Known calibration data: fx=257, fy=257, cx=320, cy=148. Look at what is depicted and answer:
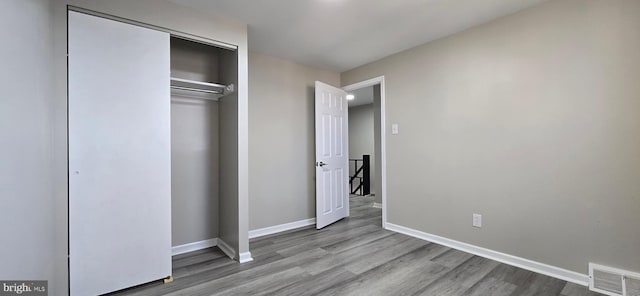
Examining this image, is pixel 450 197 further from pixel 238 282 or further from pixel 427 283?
pixel 238 282

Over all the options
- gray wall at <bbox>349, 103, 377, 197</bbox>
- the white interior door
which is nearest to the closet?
the white interior door

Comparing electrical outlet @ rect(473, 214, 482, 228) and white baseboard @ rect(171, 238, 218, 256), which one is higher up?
electrical outlet @ rect(473, 214, 482, 228)

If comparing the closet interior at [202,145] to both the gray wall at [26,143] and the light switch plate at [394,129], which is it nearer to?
the gray wall at [26,143]

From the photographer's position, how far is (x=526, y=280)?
2082mm

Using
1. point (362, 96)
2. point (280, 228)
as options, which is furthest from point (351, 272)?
point (362, 96)

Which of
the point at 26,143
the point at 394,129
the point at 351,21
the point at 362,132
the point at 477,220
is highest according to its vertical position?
the point at 351,21

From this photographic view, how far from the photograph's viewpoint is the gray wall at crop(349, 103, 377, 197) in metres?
7.26

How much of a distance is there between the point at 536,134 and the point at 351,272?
2015mm

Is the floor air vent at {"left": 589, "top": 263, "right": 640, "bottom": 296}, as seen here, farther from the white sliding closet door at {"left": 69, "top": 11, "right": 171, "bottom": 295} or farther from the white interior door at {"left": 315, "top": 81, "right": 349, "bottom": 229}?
the white sliding closet door at {"left": 69, "top": 11, "right": 171, "bottom": 295}

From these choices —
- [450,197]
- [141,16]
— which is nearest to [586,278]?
[450,197]

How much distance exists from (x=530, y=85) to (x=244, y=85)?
2620 mm

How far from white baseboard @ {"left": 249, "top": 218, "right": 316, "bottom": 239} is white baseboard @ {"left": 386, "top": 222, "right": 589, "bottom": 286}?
1344 mm

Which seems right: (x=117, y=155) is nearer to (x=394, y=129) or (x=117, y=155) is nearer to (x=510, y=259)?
(x=394, y=129)

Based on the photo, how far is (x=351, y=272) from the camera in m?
2.24
